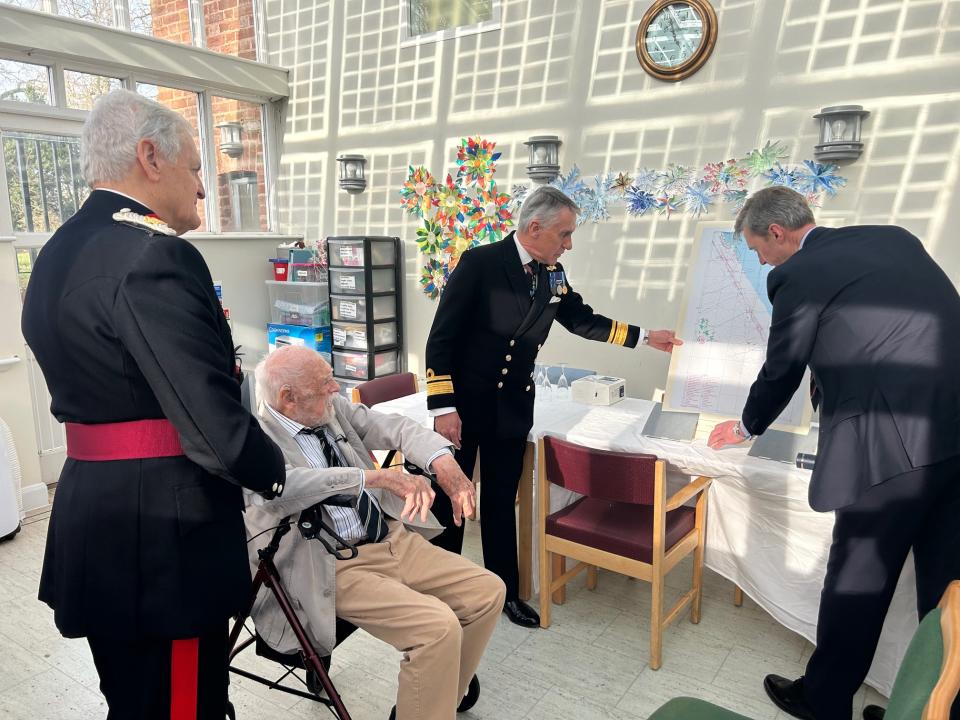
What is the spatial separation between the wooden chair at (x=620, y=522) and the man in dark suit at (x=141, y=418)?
126cm

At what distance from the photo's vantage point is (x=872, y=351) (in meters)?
1.75

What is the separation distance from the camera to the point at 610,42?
153 inches

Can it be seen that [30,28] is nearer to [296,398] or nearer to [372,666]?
[296,398]

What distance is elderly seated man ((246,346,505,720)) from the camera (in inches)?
66.9

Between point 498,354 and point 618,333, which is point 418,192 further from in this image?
point 498,354

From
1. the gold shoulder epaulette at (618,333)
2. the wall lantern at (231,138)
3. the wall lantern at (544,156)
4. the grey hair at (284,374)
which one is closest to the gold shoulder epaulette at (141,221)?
the grey hair at (284,374)

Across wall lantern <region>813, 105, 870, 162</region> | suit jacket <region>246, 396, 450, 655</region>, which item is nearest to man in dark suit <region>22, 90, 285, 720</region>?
suit jacket <region>246, 396, 450, 655</region>

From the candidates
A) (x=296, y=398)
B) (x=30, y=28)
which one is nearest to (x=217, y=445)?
(x=296, y=398)

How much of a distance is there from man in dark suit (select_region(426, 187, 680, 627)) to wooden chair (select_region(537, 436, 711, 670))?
0.55 ft

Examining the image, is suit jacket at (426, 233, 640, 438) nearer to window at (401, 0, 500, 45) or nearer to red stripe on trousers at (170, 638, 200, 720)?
red stripe on trousers at (170, 638, 200, 720)

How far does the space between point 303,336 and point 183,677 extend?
4186 millimetres

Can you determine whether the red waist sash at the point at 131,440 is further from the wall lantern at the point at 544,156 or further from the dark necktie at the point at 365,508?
the wall lantern at the point at 544,156

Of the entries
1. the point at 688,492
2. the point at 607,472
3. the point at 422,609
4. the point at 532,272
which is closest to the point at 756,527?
the point at 688,492

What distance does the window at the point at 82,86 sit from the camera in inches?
173
